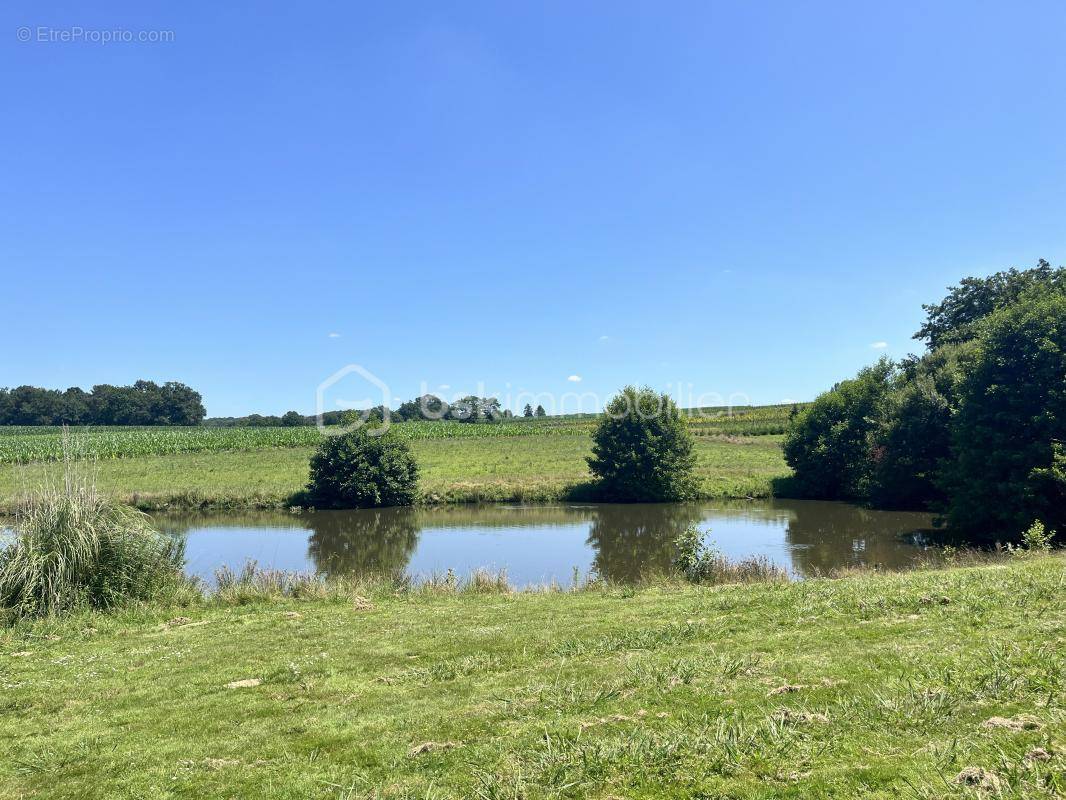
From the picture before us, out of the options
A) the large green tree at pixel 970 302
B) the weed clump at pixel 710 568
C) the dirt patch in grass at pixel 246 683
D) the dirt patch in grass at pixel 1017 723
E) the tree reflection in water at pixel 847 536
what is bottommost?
the tree reflection in water at pixel 847 536

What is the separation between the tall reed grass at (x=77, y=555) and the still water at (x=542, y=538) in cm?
394

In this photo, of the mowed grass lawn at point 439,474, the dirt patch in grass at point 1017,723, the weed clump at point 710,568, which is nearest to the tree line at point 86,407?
the mowed grass lawn at point 439,474

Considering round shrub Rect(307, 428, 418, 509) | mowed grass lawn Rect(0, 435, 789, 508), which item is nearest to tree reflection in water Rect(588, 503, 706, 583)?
mowed grass lawn Rect(0, 435, 789, 508)

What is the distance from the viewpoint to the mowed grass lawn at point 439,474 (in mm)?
34469

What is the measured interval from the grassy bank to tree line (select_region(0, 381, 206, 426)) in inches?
4880

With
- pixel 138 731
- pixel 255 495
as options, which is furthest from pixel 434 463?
pixel 138 731

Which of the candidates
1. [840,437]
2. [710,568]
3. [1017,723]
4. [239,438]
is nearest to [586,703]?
[1017,723]

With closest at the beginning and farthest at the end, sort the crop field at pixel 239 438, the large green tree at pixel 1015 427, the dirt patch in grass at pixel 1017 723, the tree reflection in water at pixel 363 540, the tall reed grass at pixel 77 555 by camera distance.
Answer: the dirt patch in grass at pixel 1017 723
the tall reed grass at pixel 77 555
the large green tree at pixel 1015 427
the tree reflection in water at pixel 363 540
the crop field at pixel 239 438

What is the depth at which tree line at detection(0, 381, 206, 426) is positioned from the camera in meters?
113

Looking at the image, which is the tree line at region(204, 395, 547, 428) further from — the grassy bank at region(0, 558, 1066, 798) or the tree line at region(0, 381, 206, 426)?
the grassy bank at region(0, 558, 1066, 798)

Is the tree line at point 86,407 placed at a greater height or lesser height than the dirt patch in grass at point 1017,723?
greater

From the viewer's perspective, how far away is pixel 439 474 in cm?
4056

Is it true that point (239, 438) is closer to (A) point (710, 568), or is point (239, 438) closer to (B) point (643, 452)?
(B) point (643, 452)

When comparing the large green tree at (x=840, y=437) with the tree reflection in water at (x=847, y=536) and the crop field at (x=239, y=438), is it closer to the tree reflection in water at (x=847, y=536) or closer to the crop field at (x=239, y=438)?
the tree reflection in water at (x=847, y=536)
